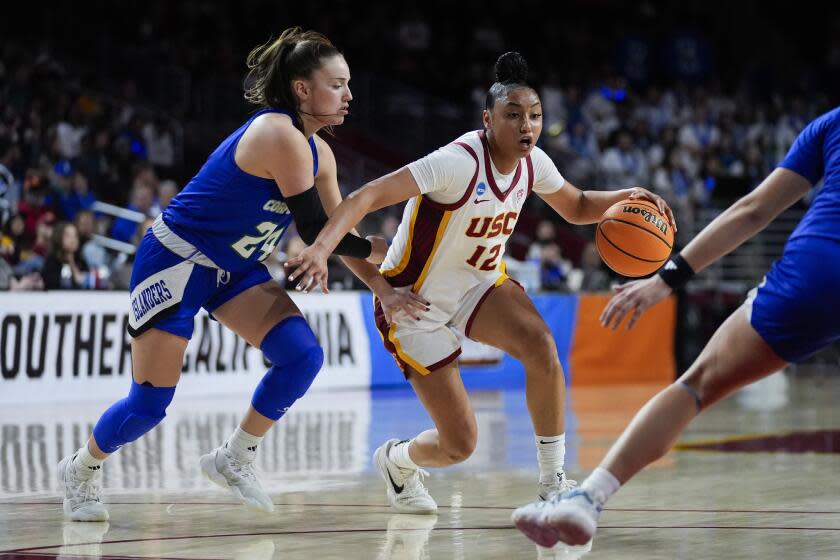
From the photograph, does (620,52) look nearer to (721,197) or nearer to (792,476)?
(721,197)

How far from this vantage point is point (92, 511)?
5176 millimetres

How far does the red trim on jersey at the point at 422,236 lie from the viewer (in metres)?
5.50

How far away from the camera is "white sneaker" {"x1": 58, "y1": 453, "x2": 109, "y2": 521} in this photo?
5.18 metres

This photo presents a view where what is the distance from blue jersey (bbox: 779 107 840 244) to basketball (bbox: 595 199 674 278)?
1.40 metres

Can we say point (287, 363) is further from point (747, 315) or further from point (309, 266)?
point (747, 315)

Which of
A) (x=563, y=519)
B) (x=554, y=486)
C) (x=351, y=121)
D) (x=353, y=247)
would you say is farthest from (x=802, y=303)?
(x=351, y=121)

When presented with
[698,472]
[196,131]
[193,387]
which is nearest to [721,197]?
[196,131]

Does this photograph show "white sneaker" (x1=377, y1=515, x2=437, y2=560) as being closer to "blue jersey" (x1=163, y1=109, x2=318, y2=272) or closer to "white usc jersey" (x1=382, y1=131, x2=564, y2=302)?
"white usc jersey" (x1=382, y1=131, x2=564, y2=302)

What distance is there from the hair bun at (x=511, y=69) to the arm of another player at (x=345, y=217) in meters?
0.65

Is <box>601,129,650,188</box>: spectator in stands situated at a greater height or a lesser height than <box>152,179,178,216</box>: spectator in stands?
greater

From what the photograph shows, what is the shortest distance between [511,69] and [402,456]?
70.7 inches

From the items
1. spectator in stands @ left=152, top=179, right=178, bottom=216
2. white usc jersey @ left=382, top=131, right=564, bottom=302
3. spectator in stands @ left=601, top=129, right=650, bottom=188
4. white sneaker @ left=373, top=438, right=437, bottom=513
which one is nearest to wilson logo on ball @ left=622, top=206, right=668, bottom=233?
white usc jersey @ left=382, top=131, right=564, bottom=302

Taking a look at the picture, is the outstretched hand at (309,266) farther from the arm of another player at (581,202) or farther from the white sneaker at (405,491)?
the arm of another player at (581,202)

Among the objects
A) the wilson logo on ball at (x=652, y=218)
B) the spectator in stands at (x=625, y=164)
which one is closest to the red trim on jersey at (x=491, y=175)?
the wilson logo on ball at (x=652, y=218)
